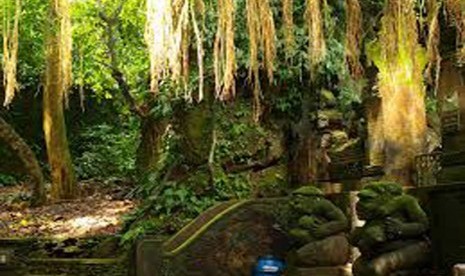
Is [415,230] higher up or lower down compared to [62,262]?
higher up

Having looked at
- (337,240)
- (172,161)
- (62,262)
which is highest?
(172,161)

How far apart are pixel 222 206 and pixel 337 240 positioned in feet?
6.51

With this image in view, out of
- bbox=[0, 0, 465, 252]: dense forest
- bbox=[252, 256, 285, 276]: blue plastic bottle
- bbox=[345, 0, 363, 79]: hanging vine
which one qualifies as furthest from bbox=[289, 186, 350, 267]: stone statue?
bbox=[345, 0, 363, 79]: hanging vine

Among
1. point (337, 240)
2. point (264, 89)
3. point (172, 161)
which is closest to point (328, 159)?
point (264, 89)

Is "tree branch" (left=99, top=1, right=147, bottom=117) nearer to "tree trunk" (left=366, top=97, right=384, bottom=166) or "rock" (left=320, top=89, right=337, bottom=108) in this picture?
"rock" (left=320, top=89, right=337, bottom=108)

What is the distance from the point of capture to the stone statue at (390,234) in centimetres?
679

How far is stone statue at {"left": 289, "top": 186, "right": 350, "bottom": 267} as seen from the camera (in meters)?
7.91

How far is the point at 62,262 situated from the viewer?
10.9m

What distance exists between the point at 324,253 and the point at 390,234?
1183 mm

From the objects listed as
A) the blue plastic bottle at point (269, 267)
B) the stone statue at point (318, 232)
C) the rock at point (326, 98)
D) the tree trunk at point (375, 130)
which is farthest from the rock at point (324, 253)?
the tree trunk at point (375, 130)

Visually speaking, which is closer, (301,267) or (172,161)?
(301,267)

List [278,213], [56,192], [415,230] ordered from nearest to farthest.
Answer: [415,230]
[278,213]
[56,192]

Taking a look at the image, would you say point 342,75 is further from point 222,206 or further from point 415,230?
point 415,230

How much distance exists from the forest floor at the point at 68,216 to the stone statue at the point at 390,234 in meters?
6.44
